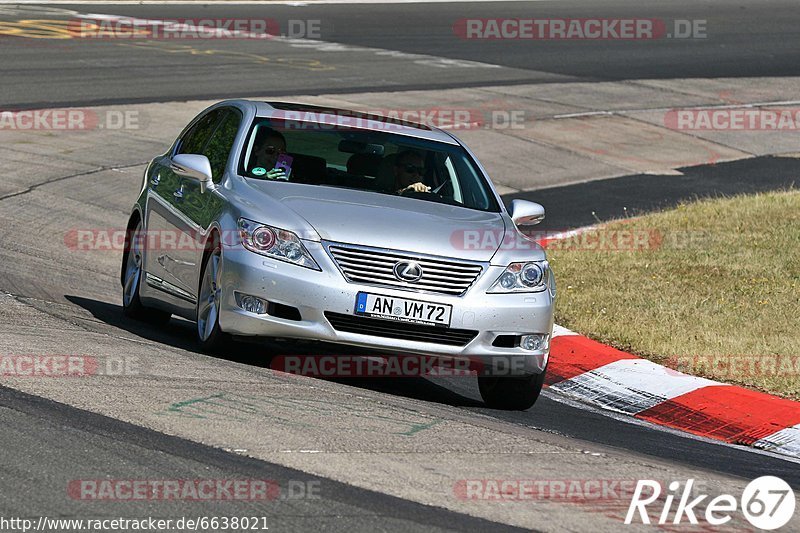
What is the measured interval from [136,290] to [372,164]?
2.03 meters

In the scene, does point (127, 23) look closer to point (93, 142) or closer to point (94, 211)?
point (93, 142)

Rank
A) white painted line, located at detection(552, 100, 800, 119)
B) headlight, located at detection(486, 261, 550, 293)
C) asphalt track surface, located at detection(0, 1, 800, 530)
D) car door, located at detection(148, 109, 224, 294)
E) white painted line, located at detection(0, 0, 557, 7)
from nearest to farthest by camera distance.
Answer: asphalt track surface, located at detection(0, 1, 800, 530), headlight, located at detection(486, 261, 550, 293), car door, located at detection(148, 109, 224, 294), white painted line, located at detection(552, 100, 800, 119), white painted line, located at detection(0, 0, 557, 7)

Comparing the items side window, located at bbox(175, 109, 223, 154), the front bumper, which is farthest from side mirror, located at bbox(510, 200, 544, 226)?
side window, located at bbox(175, 109, 223, 154)

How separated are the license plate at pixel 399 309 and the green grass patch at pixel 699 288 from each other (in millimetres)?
2466

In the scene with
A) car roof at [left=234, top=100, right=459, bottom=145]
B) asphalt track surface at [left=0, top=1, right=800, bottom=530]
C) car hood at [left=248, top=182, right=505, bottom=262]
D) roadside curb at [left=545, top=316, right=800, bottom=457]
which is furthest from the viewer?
car roof at [left=234, top=100, right=459, bottom=145]

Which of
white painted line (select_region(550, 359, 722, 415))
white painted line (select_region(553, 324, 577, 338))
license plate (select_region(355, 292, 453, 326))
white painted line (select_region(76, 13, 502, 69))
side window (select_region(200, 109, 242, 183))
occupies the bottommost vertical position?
white painted line (select_region(553, 324, 577, 338))

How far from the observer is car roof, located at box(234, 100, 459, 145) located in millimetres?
9641

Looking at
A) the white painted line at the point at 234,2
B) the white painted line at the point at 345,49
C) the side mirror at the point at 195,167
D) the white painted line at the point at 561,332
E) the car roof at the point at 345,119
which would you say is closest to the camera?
the side mirror at the point at 195,167

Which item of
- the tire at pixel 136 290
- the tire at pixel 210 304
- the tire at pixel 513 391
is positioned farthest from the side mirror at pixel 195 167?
the tire at pixel 513 391

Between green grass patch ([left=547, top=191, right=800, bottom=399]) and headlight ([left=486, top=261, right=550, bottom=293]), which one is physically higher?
headlight ([left=486, top=261, right=550, bottom=293])

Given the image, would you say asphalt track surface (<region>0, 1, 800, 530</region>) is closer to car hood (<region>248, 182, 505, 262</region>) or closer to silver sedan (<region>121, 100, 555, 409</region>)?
silver sedan (<region>121, 100, 555, 409</region>)

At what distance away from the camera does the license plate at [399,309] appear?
7.96 m

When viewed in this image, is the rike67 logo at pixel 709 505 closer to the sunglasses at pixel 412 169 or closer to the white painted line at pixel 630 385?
the white painted line at pixel 630 385

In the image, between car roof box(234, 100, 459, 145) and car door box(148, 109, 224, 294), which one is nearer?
car door box(148, 109, 224, 294)
